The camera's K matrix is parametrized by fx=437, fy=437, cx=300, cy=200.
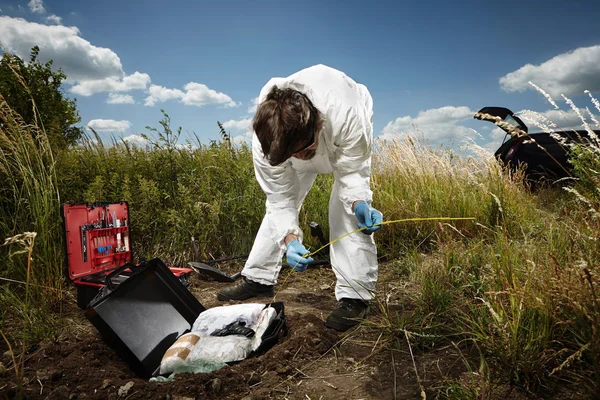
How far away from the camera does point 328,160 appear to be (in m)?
2.65

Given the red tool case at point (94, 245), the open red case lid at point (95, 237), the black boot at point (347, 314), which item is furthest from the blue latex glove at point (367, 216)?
the open red case lid at point (95, 237)

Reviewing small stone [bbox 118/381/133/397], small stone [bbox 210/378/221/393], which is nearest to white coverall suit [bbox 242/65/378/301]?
small stone [bbox 210/378/221/393]

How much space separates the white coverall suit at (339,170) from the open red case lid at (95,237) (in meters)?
1.46

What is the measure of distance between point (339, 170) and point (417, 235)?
181 cm

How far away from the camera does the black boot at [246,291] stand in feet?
10.5

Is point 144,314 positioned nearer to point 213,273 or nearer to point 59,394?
Answer: point 59,394

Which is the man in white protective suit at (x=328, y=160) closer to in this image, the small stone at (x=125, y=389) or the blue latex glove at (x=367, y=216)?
the blue latex glove at (x=367, y=216)

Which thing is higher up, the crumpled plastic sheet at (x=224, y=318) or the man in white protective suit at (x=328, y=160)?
the man in white protective suit at (x=328, y=160)

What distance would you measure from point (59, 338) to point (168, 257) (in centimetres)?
165

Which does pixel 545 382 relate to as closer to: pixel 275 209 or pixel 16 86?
pixel 275 209

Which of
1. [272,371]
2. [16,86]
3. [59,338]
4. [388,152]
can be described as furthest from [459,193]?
[16,86]

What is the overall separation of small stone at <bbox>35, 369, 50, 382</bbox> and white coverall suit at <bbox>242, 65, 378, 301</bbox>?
131 centimetres

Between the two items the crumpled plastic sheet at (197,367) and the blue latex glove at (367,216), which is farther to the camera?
the blue latex glove at (367,216)

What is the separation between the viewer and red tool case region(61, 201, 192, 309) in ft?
10.00
